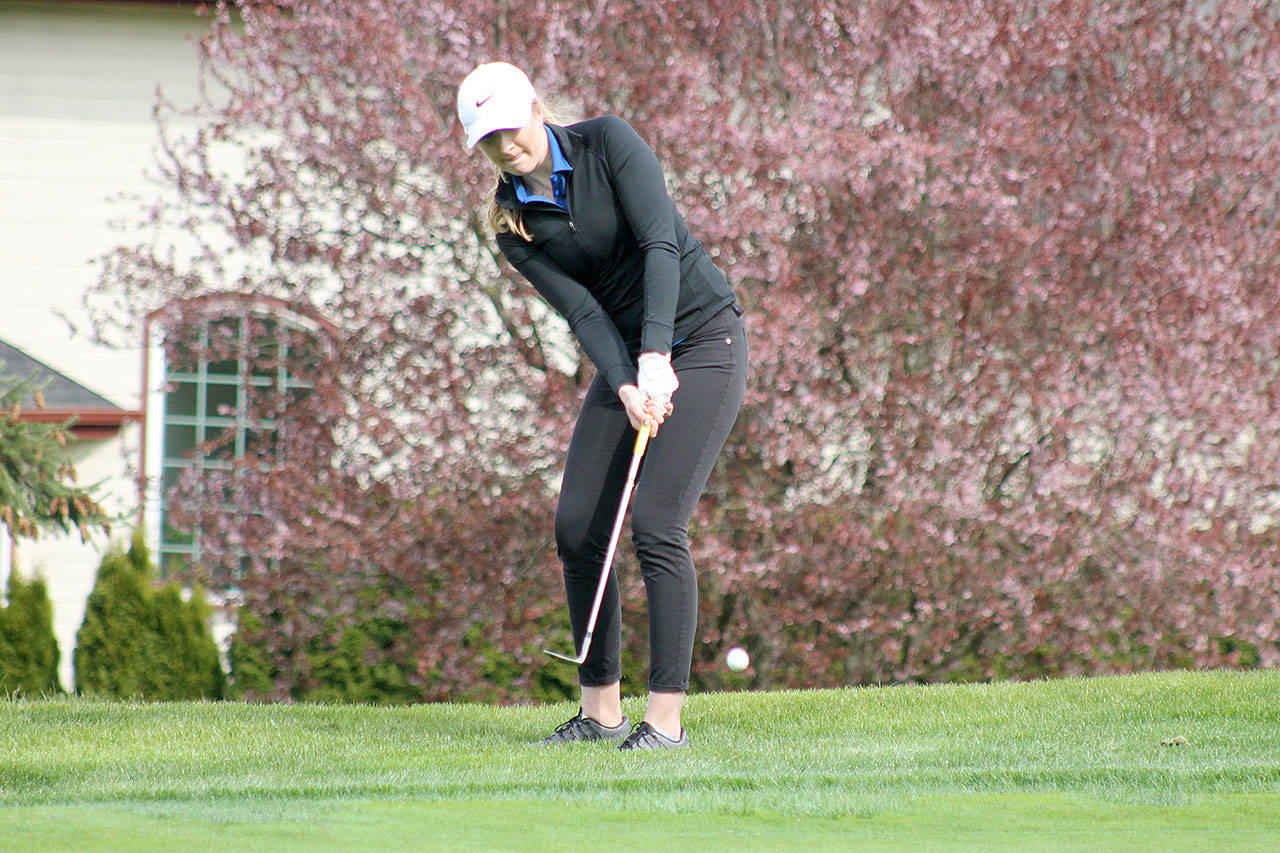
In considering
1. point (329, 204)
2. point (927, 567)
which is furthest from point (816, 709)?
point (329, 204)

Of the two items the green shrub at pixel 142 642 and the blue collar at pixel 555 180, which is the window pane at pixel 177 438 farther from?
the blue collar at pixel 555 180

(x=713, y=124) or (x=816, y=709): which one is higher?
(x=713, y=124)

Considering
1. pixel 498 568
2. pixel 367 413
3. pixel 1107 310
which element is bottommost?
pixel 498 568

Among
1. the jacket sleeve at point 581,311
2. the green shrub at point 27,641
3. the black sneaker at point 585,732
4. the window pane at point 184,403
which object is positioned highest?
the jacket sleeve at point 581,311

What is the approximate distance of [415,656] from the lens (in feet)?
23.2

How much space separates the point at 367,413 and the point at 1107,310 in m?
3.52

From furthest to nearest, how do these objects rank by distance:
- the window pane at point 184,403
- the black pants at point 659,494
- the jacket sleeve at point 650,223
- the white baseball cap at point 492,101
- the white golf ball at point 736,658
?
the window pane at point 184,403 < the white golf ball at point 736,658 < the black pants at point 659,494 < the jacket sleeve at point 650,223 < the white baseball cap at point 492,101

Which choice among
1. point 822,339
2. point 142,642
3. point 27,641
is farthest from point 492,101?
point 27,641

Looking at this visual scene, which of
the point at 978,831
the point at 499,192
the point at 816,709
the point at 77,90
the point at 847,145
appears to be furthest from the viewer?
the point at 77,90

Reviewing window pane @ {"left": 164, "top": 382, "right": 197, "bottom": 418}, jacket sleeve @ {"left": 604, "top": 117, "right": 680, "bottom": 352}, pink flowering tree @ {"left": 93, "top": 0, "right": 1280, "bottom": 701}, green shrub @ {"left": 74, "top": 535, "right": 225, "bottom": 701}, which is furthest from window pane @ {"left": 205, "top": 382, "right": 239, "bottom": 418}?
jacket sleeve @ {"left": 604, "top": 117, "right": 680, "bottom": 352}

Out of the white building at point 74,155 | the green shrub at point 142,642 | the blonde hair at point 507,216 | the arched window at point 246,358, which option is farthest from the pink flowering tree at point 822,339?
the white building at point 74,155

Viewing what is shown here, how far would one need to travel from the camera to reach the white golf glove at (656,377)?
3703mm

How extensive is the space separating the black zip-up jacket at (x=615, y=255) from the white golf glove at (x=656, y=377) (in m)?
0.03

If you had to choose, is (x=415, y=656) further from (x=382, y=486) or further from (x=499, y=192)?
(x=499, y=192)
